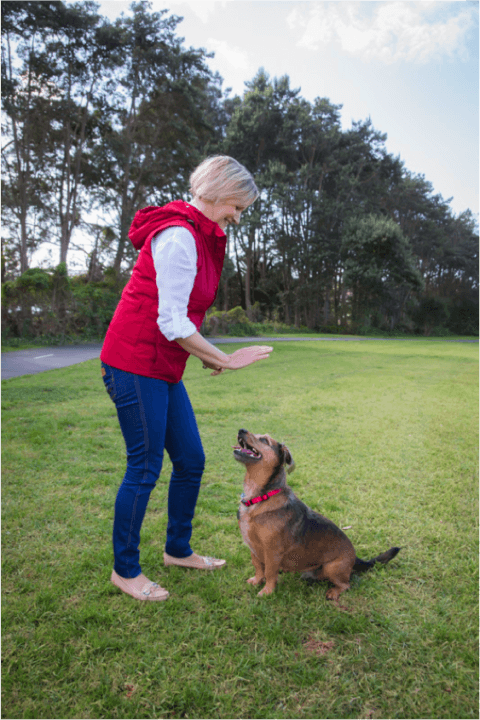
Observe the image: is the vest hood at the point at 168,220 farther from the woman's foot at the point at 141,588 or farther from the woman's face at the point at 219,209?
the woman's foot at the point at 141,588

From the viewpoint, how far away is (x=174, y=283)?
1.99 metres

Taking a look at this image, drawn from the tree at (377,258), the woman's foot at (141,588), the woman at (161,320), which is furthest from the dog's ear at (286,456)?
the tree at (377,258)

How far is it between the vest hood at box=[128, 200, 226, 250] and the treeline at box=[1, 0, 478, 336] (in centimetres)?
509

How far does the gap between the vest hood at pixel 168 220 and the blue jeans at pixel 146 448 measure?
0.69 meters

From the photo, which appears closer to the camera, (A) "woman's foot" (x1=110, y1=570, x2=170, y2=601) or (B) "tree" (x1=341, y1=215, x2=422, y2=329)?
→ (A) "woman's foot" (x1=110, y1=570, x2=170, y2=601)

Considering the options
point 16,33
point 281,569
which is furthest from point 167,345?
point 16,33

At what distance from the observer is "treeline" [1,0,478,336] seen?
18516 mm

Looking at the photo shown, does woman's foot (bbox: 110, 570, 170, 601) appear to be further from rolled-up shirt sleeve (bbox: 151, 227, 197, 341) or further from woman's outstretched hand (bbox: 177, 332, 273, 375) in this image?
rolled-up shirt sleeve (bbox: 151, 227, 197, 341)

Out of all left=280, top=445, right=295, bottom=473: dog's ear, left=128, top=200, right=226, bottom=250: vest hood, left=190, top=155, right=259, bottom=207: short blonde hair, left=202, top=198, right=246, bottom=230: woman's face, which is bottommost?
left=280, top=445, right=295, bottom=473: dog's ear

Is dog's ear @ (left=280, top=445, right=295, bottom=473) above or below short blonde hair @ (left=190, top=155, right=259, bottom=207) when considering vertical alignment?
below

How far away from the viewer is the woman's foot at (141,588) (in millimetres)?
2449

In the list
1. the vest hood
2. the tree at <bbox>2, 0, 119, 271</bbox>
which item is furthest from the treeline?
the vest hood

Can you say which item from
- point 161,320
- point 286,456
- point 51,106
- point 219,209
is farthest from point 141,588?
point 51,106

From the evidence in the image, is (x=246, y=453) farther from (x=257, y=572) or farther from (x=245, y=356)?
(x=257, y=572)
